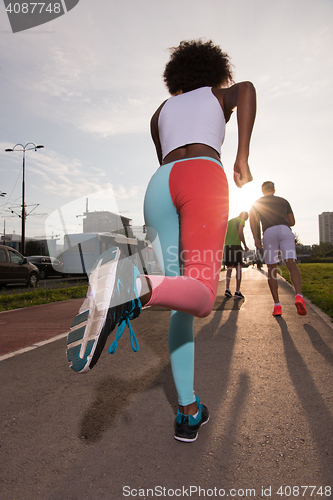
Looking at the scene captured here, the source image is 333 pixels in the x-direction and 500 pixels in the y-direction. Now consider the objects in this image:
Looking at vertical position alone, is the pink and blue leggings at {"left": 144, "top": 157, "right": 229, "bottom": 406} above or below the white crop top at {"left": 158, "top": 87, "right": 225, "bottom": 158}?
below

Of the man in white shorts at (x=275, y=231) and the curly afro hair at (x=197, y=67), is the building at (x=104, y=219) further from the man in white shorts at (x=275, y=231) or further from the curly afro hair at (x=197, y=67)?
the man in white shorts at (x=275, y=231)

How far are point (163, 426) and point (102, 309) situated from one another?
3.45 feet

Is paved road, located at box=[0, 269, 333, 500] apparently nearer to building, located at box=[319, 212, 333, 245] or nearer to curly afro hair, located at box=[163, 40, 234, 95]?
curly afro hair, located at box=[163, 40, 234, 95]

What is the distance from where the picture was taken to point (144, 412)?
203 cm

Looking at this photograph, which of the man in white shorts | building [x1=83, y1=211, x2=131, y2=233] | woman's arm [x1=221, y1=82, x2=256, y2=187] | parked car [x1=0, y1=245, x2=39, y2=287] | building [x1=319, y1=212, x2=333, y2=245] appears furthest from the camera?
building [x1=319, y1=212, x2=333, y2=245]

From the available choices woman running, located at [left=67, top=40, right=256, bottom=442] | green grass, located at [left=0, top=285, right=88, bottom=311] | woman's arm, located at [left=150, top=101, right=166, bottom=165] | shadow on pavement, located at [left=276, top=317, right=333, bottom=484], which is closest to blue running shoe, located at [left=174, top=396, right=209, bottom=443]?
woman running, located at [left=67, top=40, right=256, bottom=442]

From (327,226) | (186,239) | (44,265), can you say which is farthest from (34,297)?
(327,226)

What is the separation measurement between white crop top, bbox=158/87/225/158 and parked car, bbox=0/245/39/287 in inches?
490

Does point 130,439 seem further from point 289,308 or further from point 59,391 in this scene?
point 289,308

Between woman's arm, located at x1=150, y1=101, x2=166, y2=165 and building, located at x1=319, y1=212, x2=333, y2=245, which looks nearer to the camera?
woman's arm, located at x1=150, y1=101, x2=166, y2=165

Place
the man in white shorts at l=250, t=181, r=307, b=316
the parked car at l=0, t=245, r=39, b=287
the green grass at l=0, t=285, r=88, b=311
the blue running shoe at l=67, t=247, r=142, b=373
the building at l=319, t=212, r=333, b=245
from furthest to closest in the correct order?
the building at l=319, t=212, r=333, b=245 < the parked car at l=0, t=245, r=39, b=287 < the green grass at l=0, t=285, r=88, b=311 < the man in white shorts at l=250, t=181, r=307, b=316 < the blue running shoe at l=67, t=247, r=142, b=373

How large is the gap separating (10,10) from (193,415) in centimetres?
466

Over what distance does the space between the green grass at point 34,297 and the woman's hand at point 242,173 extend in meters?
6.14

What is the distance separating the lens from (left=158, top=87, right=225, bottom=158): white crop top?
1713 mm
